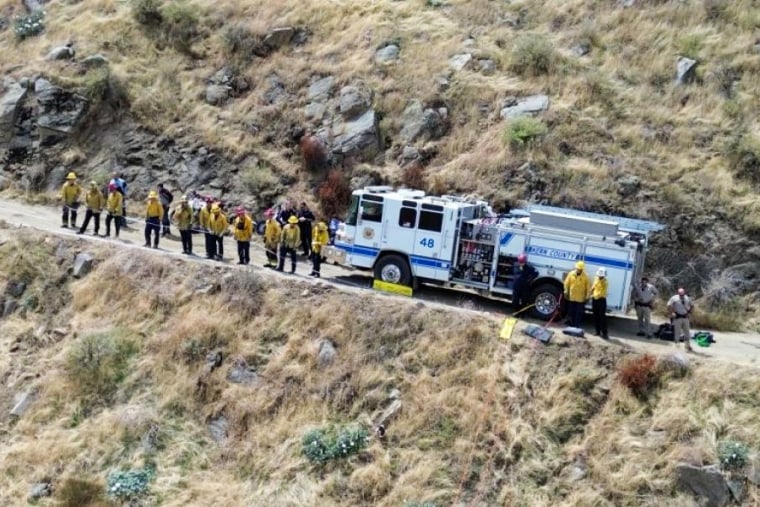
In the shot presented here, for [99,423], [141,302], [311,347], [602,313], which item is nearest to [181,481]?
[99,423]

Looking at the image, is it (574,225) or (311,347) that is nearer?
(311,347)

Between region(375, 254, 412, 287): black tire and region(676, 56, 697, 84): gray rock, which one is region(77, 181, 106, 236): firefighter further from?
region(676, 56, 697, 84): gray rock

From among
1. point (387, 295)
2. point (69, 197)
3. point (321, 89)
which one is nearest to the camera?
point (387, 295)

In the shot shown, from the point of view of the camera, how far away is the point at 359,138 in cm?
2612

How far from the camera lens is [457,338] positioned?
17.1 metres

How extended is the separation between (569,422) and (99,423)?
9848mm

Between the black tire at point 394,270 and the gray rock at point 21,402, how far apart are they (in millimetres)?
8655

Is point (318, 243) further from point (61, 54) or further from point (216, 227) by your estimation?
point (61, 54)

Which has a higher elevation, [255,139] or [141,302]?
[255,139]

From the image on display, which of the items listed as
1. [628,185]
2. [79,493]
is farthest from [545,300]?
[79,493]

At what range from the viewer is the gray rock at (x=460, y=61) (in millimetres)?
28039

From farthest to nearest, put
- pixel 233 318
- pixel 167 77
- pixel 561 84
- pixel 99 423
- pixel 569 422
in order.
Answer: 1. pixel 167 77
2. pixel 561 84
3. pixel 233 318
4. pixel 99 423
5. pixel 569 422

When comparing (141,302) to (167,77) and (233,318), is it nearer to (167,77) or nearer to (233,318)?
(233,318)

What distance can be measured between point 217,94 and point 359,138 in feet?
21.5
